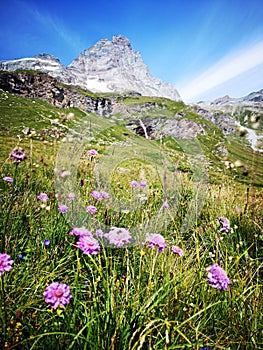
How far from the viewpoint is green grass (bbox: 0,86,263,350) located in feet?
4.43

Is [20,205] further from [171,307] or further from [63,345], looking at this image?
[171,307]

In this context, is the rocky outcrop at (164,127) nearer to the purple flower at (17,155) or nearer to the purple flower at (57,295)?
the purple flower at (17,155)

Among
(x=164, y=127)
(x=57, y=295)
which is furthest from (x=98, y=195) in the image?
(x=164, y=127)

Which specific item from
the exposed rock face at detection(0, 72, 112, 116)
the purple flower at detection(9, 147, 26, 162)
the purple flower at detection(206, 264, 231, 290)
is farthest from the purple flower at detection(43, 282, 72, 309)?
the exposed rock face at detection(0, 72, 112, 116)

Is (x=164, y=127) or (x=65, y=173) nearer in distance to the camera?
(x=65, y=173)

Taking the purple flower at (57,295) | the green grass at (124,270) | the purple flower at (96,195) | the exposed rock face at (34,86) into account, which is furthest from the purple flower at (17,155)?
the exposed rock face at (34,86)

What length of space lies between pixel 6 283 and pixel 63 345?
1.95 ft

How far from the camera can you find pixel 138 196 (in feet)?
12.0

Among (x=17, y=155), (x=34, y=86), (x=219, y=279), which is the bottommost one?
(x=219, y=279)

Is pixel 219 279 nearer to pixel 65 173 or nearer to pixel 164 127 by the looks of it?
pixel 65 173

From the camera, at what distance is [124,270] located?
2195 millimetres

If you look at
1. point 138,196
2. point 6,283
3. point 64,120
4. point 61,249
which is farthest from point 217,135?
point 6,283

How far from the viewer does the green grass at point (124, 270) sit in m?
1.35

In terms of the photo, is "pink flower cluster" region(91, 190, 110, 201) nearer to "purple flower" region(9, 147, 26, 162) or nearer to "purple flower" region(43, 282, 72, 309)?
"purple flower" region(9, 147, 26, 162)
